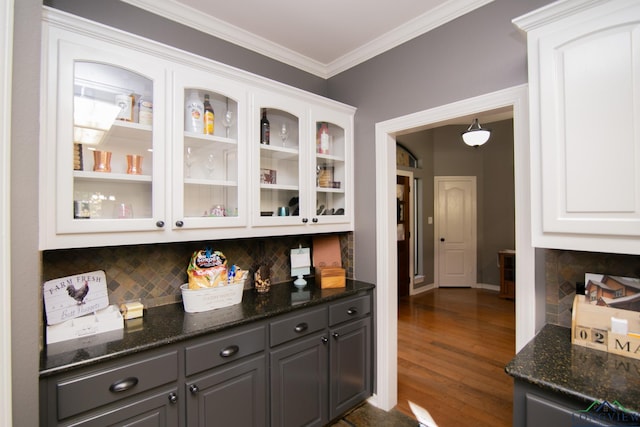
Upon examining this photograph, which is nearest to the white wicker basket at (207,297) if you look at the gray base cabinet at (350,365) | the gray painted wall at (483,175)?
the gray base cabinet at (350,365)

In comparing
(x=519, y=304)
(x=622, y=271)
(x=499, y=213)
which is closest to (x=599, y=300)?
(x=622, y=271)

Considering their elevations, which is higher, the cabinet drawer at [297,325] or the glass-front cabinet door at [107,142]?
the glass-front cabinet door at [107,142]

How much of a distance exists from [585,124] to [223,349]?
192 cm

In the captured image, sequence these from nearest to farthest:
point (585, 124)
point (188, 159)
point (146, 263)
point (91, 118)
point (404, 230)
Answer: point (585, 124)
point (91, 118)
point (188, 159)
point (146, 263)
point (404, 230)

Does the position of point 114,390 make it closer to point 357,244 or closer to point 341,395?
point 341,395

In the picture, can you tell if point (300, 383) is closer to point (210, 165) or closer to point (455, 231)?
point (210, 165)

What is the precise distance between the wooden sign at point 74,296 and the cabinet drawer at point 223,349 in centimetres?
54

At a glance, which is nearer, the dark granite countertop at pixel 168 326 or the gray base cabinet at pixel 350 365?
the dark granite countertop at pixel 168 326

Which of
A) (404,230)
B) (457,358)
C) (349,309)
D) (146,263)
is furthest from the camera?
(404,230)

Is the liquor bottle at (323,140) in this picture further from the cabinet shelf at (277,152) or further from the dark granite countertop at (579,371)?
the dark granite countertop at (579,371)

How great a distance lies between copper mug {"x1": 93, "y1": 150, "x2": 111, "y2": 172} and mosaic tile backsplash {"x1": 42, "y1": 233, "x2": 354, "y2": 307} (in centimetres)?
48

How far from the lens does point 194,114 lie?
1702 mm

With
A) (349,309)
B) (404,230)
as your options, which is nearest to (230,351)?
(349,309)

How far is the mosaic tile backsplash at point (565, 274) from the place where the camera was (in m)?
1.45
